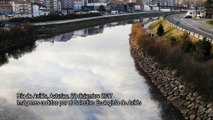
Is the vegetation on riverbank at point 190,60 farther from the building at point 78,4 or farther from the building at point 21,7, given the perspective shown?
the building at point 78,4

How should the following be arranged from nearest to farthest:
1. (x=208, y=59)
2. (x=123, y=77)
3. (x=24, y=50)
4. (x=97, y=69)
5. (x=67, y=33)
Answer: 1. (x=208, y=59)
2. (x=123, y=77)
3. (x=97, y=69)
4. (x=24, y=50)
5. (x=67, y=33)

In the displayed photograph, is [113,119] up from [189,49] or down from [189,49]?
down

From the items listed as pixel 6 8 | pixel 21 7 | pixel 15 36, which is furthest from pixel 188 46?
pixel 6 8

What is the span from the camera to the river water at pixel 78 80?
80.6 ft

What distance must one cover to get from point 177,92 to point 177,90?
0.72ft

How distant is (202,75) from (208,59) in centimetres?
277

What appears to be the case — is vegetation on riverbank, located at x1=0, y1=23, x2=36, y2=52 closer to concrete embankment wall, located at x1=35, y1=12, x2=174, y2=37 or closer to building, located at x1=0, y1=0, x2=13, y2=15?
concrete embankment wall, located at x1=35, y1=12, x2=174, y2=37

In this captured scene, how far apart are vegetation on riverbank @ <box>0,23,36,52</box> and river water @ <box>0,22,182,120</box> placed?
2.44m

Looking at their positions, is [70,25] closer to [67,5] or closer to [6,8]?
[6,8]

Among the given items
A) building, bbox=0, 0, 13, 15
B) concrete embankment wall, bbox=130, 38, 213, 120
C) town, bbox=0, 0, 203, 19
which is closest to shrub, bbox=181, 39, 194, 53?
concrete embankment wall, bbox=130, 38, 213, 120

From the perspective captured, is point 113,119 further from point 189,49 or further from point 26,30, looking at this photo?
point 26,30

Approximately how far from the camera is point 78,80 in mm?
33531

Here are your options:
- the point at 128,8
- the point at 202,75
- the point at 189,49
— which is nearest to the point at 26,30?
the point at 189,49

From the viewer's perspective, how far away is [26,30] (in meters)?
65.3
